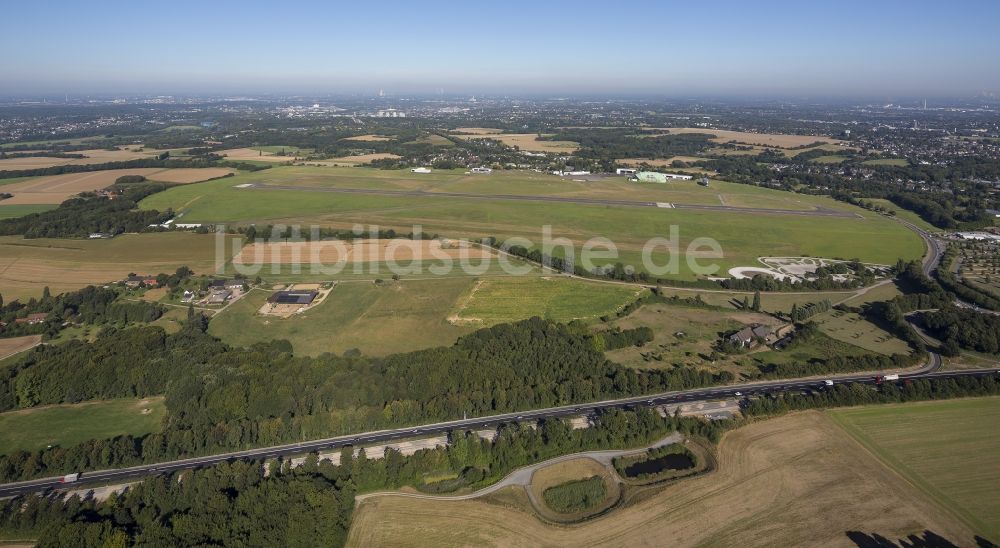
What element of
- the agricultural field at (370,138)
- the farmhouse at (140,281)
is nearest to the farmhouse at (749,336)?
the farmhouse at (140,281)

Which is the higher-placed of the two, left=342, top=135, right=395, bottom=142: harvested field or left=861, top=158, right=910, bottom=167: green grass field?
left=342, top=135, right=395, bottom=142: harvested field

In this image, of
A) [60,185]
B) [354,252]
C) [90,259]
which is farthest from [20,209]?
[354,252]

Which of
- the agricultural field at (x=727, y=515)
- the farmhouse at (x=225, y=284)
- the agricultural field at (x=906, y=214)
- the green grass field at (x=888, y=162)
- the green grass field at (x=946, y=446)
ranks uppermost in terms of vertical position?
the green grass field at (x=888, y=162)

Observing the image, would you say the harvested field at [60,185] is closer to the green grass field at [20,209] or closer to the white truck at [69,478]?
the green grass field at [20,209]

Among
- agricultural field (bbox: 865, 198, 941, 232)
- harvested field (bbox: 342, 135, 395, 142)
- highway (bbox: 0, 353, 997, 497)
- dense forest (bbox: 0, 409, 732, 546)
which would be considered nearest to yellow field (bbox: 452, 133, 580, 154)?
harvested field (bbox: 342, 135, 395, 142)

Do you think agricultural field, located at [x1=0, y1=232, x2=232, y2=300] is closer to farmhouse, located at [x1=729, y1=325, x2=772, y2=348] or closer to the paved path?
the paved path
